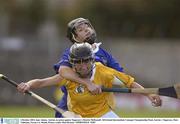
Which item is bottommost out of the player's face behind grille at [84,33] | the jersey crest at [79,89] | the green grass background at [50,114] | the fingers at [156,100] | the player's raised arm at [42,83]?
the green grass background at [50,114]

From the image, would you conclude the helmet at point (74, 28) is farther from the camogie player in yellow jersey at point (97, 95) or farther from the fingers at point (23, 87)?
the fingers at point (23, 87)

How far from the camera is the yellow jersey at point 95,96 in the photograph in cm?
1191

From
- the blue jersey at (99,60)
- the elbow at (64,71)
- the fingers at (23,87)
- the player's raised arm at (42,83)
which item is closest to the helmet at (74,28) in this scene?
the blue jersey at (99,60)

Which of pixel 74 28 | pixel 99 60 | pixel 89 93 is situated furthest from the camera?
pixel 74 28

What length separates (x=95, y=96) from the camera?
1192cm

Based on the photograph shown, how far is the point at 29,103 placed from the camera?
1230 inches

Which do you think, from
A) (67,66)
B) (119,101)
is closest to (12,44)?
(119,101)

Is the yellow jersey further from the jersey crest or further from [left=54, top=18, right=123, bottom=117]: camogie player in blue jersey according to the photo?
[left=54, top=18, right=123, bottom=117]: camogie player in blue jersey

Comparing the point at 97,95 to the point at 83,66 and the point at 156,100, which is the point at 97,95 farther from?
the point at 156,100

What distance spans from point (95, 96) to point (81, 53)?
0.70 metres

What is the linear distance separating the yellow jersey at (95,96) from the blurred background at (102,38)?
54.1 feet

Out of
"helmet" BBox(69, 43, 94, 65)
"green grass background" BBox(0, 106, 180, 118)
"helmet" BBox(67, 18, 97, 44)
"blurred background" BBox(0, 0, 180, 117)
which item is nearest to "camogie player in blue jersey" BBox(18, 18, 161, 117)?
"helmet" BBox(67, 18, 97, 44)

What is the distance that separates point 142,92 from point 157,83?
2254cm

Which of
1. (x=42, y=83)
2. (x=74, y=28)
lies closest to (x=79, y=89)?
(x=42, y=83)
